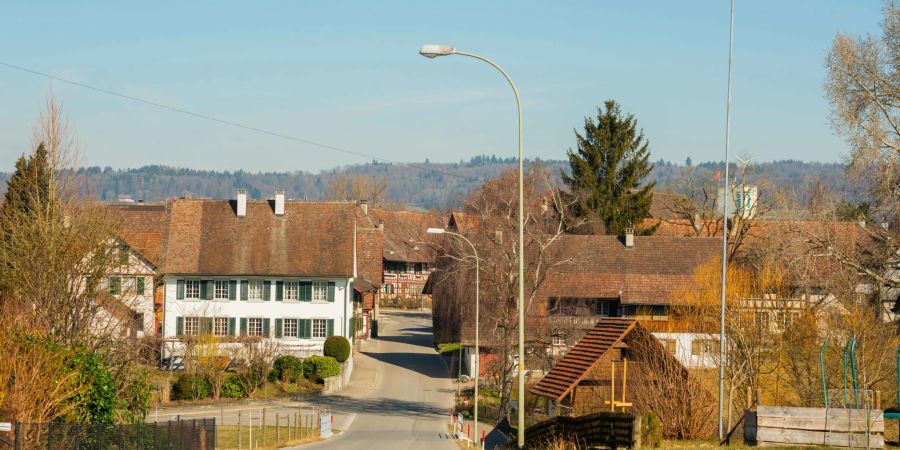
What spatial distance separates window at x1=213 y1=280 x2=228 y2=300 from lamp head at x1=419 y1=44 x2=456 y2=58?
44.0 metres

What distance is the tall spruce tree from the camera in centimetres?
8194

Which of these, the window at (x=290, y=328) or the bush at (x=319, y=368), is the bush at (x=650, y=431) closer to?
the bush at (x=319, y=368)

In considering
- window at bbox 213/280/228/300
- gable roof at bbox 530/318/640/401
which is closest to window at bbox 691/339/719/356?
gable roof at bbox 530/318/640/401

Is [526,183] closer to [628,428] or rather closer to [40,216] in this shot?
[40,216]

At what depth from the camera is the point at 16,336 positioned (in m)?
24.8

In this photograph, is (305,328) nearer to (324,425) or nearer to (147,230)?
(147,230)

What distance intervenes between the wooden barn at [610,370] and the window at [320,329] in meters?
27.6

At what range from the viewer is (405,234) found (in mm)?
126562

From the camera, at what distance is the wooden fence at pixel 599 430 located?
2207 centimetres

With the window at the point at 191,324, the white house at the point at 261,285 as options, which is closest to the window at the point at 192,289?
the white house at the point at 261,285

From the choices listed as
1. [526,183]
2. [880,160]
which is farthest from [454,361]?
[880,160]

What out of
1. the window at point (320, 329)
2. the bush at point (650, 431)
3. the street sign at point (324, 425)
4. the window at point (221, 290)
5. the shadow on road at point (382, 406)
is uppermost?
the window at point (221, 290)

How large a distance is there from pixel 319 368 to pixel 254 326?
7.70 metres

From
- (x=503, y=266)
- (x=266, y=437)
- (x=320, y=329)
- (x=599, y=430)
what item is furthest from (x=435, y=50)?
(x=320, y=329)
